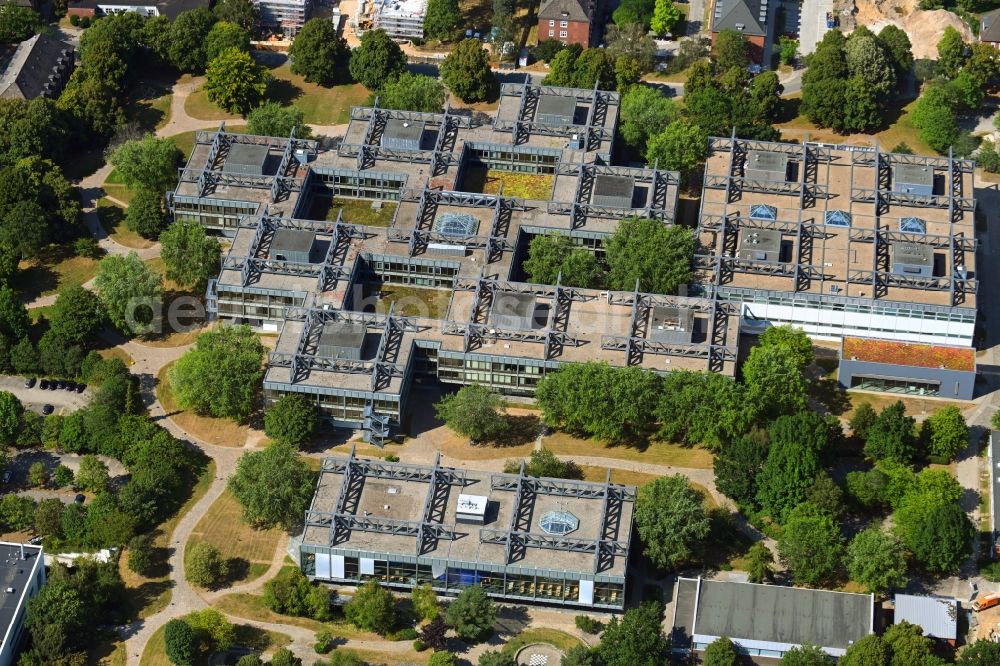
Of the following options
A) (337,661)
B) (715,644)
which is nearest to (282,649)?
(337,661)

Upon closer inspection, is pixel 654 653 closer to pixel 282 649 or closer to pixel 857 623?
pixel 857 623

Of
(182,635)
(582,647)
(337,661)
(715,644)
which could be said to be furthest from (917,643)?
(182,635)

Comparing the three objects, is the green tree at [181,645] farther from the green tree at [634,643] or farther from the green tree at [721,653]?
the green tree at [721,653]

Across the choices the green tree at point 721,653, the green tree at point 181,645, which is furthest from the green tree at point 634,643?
the green tree at point 181,645

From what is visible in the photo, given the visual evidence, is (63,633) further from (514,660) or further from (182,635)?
(514,660)
